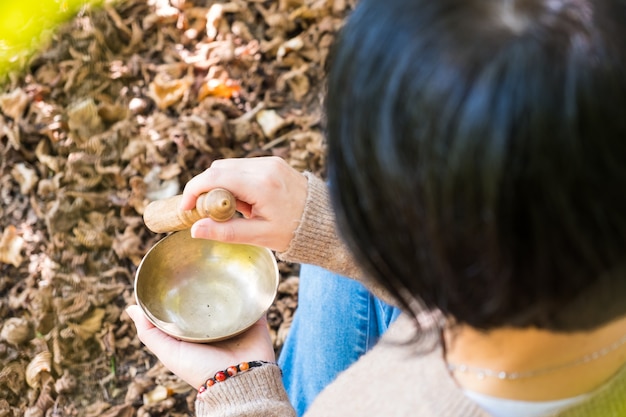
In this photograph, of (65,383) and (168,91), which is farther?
(168,91)

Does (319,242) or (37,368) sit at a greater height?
(319,242)

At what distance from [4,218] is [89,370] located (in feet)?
1.61

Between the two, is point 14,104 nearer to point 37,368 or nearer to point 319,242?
point 37,368

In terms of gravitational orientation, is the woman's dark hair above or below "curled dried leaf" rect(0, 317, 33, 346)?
above

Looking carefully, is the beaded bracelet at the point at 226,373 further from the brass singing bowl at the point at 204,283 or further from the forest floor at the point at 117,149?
the forest floor at the point at 117,149

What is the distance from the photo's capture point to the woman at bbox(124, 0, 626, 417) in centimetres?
48

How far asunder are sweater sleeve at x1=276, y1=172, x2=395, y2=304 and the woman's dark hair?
47 cm

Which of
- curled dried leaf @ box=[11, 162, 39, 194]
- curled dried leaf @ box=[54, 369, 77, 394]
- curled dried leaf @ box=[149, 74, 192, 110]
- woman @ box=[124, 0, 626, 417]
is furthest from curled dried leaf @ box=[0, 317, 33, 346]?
woman @ box=[124, 0, 626, 417]

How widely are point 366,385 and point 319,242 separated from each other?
0.31 metres

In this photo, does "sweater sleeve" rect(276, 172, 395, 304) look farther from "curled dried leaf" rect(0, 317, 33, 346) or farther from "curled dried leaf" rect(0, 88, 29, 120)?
"curled dried leaf" rect(0, 88, 29, 120)

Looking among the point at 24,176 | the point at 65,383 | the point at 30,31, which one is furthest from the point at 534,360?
the point at 30,31

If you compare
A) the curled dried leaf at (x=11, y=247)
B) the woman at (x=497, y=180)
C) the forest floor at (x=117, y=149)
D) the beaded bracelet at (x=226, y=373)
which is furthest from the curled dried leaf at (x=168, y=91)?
the woman at (x=497, y=180)

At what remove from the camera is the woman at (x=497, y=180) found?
480 mm

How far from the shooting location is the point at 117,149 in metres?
1.83
